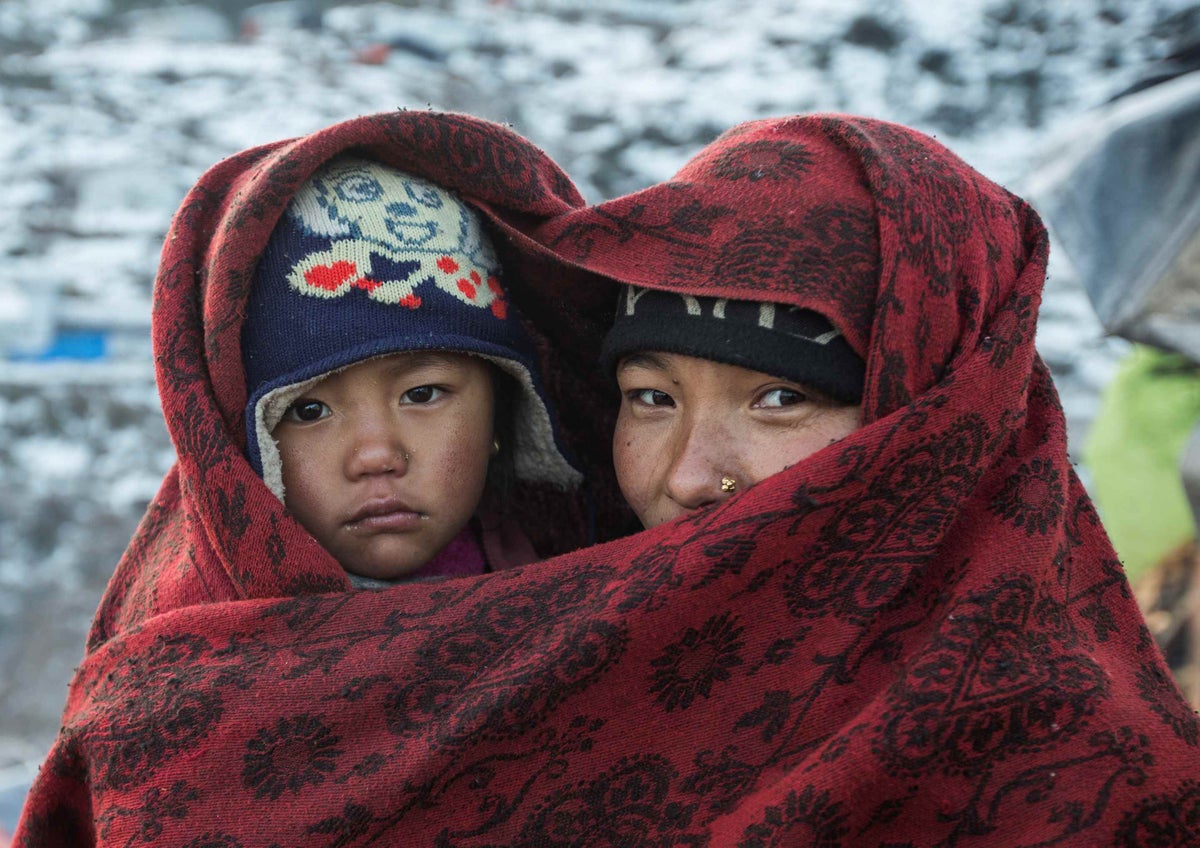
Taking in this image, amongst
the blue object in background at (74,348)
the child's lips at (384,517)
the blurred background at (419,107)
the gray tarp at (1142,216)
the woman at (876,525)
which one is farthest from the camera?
the blue object in background at (74,348)

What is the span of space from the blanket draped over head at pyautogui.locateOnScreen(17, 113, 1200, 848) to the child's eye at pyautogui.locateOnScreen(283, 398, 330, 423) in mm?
143

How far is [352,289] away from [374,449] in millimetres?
257

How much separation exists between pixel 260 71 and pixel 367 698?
7.48 meters

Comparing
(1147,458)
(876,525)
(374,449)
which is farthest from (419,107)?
(876,525)

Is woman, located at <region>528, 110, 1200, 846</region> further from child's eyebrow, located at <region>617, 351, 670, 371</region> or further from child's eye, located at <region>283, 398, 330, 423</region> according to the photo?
child's eye, located at <region>283, 398, 330, 423</region>

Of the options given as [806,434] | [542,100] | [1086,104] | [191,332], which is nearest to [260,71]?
[542,100]

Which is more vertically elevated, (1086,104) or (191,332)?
(191,332)

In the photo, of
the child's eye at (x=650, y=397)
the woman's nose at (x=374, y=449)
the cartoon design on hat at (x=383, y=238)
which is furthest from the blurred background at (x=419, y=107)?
the woman's nose at (x=374, y=449)

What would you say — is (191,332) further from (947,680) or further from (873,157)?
(947,680)

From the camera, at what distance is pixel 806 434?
5.16ft

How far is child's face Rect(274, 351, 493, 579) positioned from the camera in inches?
69.6

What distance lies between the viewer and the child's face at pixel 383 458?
5.80ft

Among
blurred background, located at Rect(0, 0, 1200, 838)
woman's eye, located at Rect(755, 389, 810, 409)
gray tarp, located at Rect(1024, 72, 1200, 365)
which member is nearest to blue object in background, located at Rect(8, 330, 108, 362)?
blurred background, located at Rect(0, 0, 1200, 838)

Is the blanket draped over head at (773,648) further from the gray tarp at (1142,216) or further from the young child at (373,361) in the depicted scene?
the gray tarp at (1142,216)
